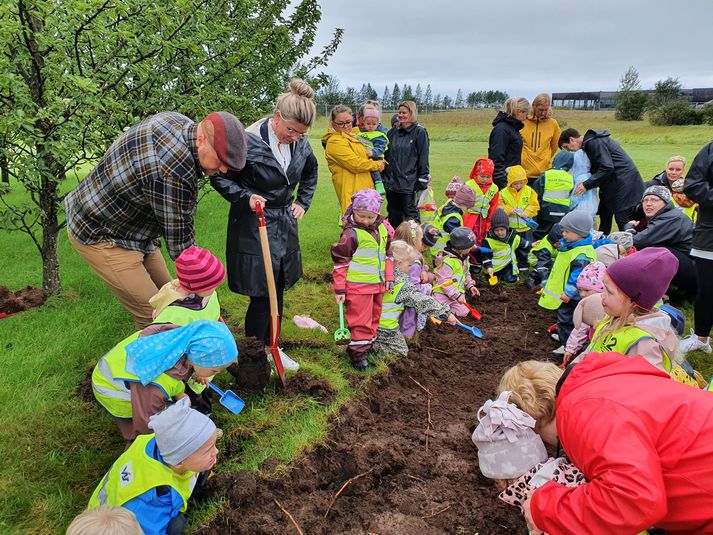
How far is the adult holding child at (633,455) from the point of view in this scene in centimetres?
175

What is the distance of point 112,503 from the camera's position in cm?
241

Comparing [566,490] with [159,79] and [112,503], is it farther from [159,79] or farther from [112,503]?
[159,79]

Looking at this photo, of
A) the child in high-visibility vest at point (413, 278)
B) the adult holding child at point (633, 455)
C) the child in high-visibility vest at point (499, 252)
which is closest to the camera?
the adult holding child at point (633, 455)

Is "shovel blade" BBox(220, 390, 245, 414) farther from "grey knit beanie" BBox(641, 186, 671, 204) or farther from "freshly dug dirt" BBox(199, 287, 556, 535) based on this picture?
"grey knit beanie" BBox(641, 186, 671, 204)

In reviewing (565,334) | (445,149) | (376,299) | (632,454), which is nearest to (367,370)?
(376,299)

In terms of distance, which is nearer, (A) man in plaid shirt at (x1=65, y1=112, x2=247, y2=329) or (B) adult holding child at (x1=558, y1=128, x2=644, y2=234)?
(A) man in plaid shirt at (x1=65, y1=112, x2=247, y2=329)

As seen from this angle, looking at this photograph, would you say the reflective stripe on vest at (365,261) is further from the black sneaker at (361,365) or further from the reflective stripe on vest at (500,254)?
the reflective stripe on vest at (500,254)

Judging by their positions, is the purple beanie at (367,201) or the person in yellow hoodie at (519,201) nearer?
the purple beanie at (367,201)

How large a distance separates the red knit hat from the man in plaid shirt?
11.7 inches

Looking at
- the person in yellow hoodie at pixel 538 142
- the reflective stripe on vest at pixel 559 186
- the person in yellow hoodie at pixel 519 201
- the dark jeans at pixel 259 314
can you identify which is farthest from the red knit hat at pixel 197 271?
the person in yellow hoodie at pixel 538 142

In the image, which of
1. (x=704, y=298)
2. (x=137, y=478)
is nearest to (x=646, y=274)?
(x=704, y=298)

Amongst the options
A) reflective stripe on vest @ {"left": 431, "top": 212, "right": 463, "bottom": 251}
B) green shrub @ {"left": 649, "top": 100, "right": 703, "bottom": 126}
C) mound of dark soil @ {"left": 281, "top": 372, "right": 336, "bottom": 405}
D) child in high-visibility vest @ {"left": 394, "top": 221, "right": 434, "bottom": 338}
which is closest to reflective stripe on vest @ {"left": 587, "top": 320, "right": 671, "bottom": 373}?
mound of dark soil @ {"left": 281, "top": 372, "right": 336, "bottom": 405}

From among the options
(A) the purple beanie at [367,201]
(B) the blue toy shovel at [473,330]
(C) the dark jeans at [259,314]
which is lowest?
(B) the blue toy shovel at [473,330]

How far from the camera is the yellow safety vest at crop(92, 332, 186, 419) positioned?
2.69 metres
